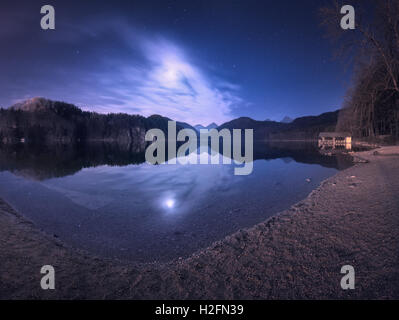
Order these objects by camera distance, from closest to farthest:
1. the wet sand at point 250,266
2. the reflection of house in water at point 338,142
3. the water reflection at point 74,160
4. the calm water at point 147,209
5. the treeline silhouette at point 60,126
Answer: the wet sand at point 250,266 → the calm water at point 147,209 → the water reflection at point 74,160 → the reflection of house in water at point 338,142 → the treeline silhouette at point 60,126

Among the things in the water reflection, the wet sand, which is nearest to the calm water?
the wet sand

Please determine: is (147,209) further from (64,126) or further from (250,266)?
(64,126)

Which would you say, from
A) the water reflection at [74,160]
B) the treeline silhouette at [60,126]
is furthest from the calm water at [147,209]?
the treeline silhouette at [60,126]

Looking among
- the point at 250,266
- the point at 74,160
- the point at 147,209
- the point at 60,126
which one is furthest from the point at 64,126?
the point at 250,266

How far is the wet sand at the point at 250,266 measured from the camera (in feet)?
10.8

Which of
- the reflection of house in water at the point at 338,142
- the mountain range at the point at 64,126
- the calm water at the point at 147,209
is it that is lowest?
the calm water at the point at 147,209

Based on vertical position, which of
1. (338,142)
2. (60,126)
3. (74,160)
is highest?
(60,126)

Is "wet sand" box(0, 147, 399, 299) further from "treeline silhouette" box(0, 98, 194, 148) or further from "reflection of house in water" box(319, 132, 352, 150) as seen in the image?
"treeline silhouette" box(0, 98, 194, 148)

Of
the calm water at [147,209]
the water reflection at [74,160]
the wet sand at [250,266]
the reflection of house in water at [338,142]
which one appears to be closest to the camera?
the wet sand at [250,266]

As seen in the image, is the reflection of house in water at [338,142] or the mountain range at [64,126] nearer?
the reflection of house in water at [338,142]

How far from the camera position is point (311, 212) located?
691cm

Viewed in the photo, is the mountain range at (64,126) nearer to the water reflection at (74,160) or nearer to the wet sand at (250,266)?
the water reflection at (74,160)

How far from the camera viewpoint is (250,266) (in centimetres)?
404
